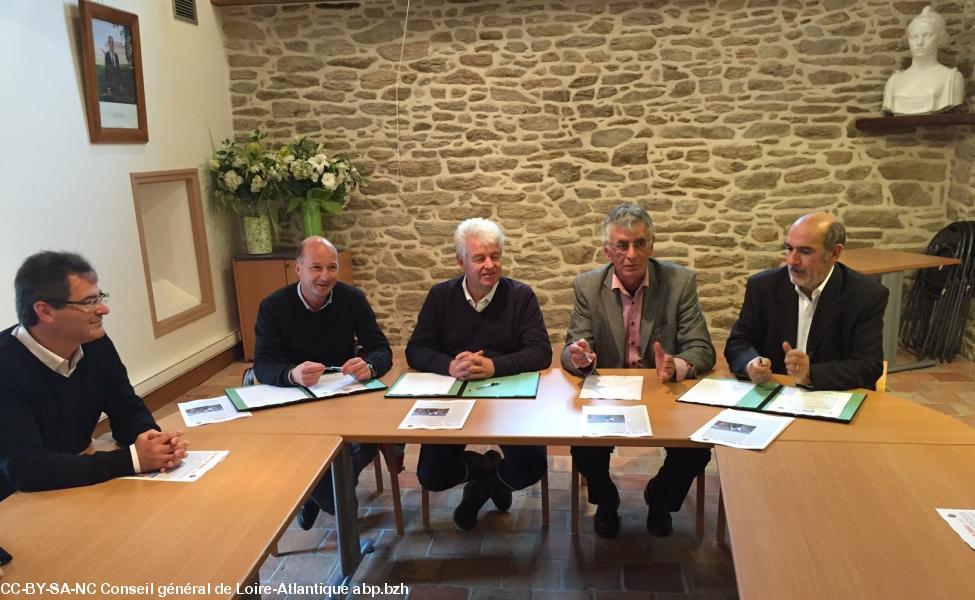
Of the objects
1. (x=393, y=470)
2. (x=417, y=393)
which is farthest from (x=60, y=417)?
(x=393, y=470)

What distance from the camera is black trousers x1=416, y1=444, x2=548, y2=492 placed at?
2.63m

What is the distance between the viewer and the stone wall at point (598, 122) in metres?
4.86

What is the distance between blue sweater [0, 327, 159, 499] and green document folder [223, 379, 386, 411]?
11.3 inches

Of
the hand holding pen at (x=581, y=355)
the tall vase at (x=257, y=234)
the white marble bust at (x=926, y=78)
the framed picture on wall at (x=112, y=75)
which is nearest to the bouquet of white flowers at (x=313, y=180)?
the tall vase at (x=257, y=234)

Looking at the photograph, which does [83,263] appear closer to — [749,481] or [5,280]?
[5,280]

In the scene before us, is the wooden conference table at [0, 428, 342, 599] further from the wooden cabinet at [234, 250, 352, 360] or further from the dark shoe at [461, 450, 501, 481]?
the wooden cabinet at [234, 250, 352, 360]

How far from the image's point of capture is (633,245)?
248 centimetres

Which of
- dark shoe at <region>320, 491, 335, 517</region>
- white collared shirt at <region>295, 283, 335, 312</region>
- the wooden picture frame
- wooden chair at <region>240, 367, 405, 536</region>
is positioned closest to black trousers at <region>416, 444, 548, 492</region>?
wooden chair at <region>240, 367, 405, 536</region>

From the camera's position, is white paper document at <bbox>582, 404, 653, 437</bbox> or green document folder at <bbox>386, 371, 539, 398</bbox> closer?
white paper document at <bbox>582, 404, 653, 437</bbox>

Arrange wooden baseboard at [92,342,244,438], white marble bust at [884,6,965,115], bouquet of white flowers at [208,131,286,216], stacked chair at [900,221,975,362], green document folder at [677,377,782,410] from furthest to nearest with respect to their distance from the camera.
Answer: bouquet of white flowers at [208,131,286,216]
stacked chair at [900,221,975,362]
white marble bust at [884,6,965,115]
wooden baseboard at [92,342,244,438]
green document folder at [677,377,782,410]

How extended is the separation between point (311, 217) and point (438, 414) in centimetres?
330

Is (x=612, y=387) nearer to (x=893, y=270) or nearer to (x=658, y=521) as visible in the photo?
(x=658, y=521)

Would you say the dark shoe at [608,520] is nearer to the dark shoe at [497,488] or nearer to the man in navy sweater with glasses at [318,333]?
the dark shoe at [497,488]

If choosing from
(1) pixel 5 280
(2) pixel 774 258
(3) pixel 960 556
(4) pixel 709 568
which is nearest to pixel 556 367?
(4) pixel 709 568
